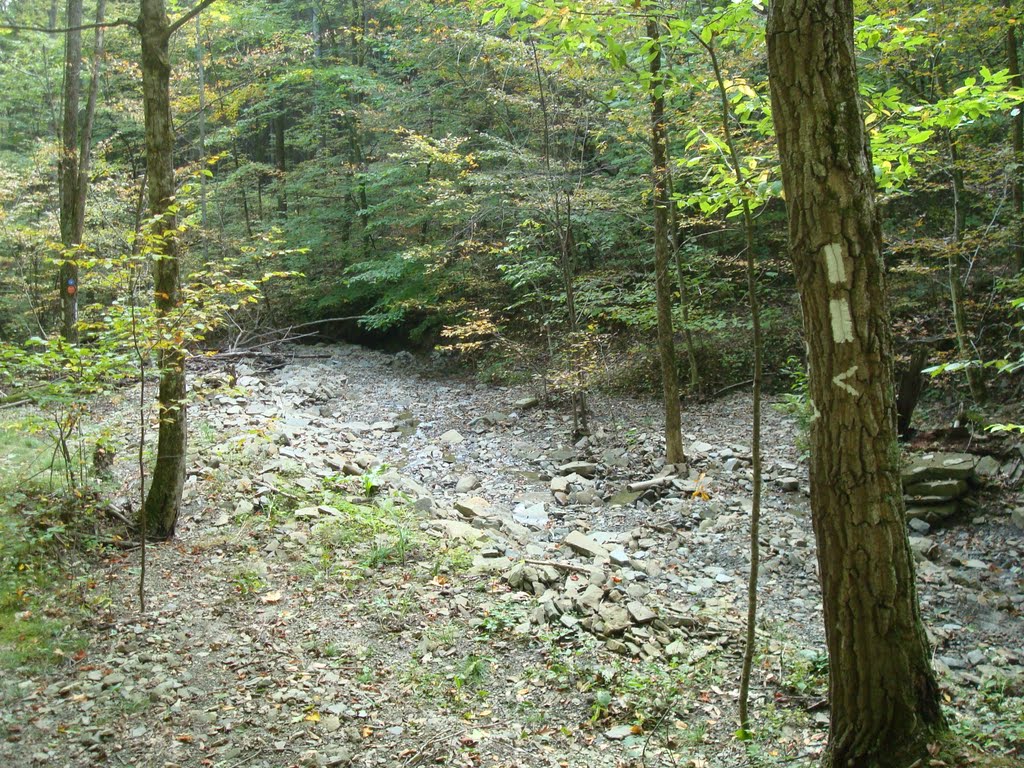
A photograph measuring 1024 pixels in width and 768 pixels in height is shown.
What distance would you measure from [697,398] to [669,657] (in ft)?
25.4

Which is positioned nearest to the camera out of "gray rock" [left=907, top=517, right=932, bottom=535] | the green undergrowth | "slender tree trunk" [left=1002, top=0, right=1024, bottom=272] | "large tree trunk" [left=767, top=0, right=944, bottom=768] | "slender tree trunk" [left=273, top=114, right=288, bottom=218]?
"large tree trunk" [left=767, top=0, right=944, bottom=768]

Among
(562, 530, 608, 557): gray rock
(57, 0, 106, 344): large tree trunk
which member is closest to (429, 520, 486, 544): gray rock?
(562, 530, 608, 557): gray rock

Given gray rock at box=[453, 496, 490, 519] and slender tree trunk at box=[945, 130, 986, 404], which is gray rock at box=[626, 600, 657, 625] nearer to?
gray rock at box=[453, 496, 490, 519]

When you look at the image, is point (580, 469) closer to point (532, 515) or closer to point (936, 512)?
point (532, 515)

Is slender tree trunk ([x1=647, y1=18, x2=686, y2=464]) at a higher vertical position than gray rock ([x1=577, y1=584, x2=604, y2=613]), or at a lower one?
higher

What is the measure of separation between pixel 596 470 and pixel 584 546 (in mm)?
2985

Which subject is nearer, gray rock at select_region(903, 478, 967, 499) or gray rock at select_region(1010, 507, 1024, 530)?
gray rock at select_region(1010, 507, 1024, 530)

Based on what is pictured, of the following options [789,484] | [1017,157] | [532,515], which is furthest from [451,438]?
[1017,157]

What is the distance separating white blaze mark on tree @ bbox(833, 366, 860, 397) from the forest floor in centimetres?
162

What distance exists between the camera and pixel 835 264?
2541 mm

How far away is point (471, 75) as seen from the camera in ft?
47.7

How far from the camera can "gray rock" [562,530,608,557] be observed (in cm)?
634

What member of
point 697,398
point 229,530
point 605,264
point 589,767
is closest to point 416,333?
point 605,264

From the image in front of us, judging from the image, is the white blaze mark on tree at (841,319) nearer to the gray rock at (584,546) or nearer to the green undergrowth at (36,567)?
the gray rock at (584,546)
